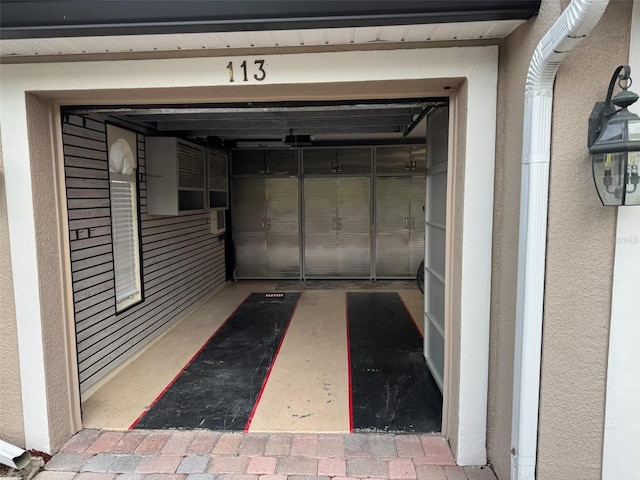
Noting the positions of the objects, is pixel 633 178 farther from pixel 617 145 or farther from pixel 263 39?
pixel 263 39

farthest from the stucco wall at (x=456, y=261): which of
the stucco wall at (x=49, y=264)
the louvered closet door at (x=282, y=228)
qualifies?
the louvered closet door at (x=282, y=228)

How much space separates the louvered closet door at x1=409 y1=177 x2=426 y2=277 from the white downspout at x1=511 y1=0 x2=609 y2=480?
17.8 ft

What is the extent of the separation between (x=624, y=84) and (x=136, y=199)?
3.85 meters

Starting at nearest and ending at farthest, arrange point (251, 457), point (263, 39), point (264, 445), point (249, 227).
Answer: point (263, 39)
point (251, 457)
point (264, 445)
point (249, 227)

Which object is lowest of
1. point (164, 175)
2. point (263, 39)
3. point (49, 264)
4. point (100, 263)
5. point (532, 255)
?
point (100, 263)

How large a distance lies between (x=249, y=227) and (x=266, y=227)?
33 centimetres

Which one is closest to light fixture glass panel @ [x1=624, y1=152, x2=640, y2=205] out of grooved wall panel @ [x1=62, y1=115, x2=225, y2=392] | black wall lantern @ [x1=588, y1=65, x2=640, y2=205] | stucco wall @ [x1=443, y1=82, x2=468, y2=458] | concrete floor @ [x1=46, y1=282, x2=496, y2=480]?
black wall lantern @ [x1=588, y1=65, x2=640, y2=205]

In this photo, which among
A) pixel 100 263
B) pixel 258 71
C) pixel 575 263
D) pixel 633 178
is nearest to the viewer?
pixel 633 178

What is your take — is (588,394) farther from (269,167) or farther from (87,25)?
(269,167)

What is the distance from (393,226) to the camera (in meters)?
7.18

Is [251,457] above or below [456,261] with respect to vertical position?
below

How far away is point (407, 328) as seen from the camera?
4.68 meters

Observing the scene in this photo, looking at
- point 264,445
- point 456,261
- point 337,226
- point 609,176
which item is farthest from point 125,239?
point 337,226

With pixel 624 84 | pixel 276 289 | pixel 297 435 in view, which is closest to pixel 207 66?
pixel 624 84
